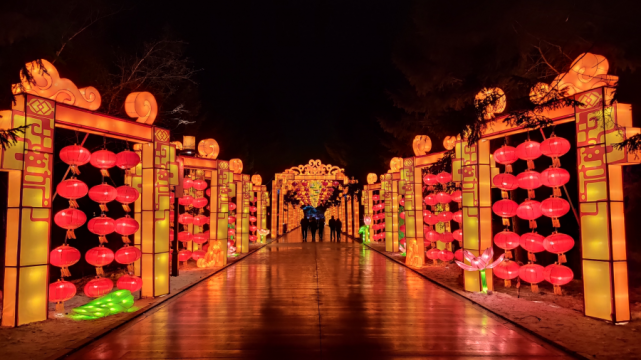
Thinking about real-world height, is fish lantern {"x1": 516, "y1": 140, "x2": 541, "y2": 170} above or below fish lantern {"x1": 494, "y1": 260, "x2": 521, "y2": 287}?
above

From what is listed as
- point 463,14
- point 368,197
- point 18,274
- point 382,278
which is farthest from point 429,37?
point 368,197

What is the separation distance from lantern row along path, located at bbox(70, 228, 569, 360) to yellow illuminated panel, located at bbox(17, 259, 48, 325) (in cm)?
125

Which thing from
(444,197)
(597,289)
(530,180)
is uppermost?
(530,180)

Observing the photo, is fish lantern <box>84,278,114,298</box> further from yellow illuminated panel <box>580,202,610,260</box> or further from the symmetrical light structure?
yellow illuminated panel <box>580,202,610,260</box>

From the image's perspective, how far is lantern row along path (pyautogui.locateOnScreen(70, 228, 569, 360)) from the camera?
4.84 m

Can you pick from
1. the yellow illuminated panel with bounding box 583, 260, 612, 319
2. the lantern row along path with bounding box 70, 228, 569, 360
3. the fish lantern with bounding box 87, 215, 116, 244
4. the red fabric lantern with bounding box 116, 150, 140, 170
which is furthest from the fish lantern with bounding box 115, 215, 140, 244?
the yellow illuminated panel with bounding box 583, 260, 612, 319

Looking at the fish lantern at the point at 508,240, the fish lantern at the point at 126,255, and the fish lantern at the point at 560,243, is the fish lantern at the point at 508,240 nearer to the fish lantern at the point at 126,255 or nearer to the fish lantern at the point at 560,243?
the fish lantern at the point at 560,243

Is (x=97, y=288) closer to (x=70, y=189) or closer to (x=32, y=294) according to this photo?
(x=32, y=294)

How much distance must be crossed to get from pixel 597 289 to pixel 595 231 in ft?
2.67

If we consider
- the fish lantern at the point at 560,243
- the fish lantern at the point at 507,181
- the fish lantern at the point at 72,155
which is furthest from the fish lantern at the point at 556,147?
the fish lantern at the point at 72,155

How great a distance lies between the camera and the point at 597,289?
6023mm

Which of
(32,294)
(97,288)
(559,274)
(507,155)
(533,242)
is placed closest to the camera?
(32,294)

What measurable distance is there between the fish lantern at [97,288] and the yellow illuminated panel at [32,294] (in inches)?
28.5

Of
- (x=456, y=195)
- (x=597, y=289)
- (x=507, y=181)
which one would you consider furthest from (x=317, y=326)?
(x=456, y=195)
